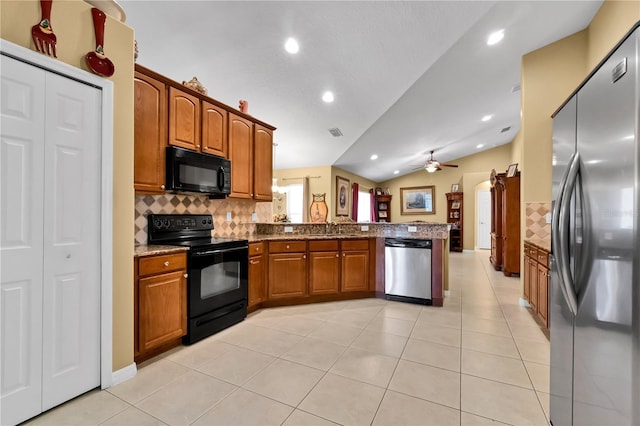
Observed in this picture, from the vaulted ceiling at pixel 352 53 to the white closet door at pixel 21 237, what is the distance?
4.46 feet

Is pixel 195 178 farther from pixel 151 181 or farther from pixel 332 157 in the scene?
pixel 332 157

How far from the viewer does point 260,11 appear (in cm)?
258

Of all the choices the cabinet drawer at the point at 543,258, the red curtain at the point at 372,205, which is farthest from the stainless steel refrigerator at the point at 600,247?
the red curtain at the point at 372,205

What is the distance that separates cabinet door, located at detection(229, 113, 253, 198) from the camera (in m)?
3.26

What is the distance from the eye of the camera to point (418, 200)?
1055cm

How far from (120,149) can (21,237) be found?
0.75 metres

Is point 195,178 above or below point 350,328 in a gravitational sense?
above

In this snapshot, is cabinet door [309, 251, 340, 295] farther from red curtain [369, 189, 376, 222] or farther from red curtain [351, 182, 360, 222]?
red curtain [369, 189, 376, 222]

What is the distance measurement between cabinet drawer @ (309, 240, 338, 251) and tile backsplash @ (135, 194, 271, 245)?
3.06 ft

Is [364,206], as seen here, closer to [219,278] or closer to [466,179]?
[466,179]

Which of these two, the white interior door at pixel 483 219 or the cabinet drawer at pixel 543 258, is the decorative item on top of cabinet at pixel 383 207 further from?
the cabinet drawer at pixel 543 258

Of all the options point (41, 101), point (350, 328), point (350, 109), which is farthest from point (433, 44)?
point (41, 101)

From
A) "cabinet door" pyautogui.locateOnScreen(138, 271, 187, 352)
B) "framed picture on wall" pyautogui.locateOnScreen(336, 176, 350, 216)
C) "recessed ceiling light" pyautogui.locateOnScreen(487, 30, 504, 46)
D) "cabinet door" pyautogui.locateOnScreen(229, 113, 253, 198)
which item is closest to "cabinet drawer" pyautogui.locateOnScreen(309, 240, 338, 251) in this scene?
"cabinet door" pyautogui.locateOnScreen(229, 113, 253, 198)

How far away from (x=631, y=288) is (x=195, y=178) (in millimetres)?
2928
